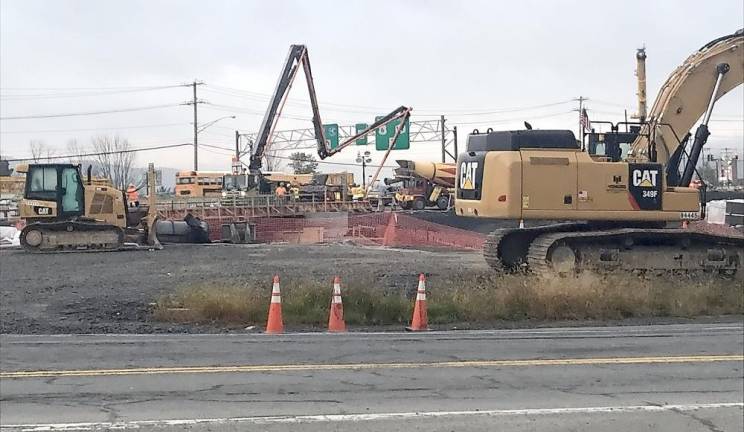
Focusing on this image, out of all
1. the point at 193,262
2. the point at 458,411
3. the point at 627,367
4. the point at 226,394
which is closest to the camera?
the point at 458,411

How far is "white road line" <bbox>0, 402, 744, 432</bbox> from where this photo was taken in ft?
21.5

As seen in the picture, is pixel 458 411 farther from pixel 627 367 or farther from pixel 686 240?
pixel 686 240

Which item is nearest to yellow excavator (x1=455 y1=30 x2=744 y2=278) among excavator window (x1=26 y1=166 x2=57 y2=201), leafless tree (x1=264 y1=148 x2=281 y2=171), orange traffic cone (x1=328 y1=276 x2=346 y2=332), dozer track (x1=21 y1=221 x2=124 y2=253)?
orange traffic cone (x1=328 y1=276 x2=346 y2=332)

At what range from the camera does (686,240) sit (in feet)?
56.3

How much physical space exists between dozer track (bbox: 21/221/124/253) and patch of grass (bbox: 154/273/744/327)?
48.2 feet

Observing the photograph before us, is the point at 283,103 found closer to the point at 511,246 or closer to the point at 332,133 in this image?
the point at 332,133

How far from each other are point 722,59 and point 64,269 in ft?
55.1

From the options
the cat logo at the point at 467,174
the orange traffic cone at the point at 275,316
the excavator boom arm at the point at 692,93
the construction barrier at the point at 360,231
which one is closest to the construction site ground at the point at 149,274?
the orange traffic cone at the point at 275,316

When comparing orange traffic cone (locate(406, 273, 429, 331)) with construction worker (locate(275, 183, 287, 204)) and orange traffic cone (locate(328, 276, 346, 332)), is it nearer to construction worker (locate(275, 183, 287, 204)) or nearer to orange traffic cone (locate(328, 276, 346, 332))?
orange traffic cone (locate(328, 276, 346, 332))

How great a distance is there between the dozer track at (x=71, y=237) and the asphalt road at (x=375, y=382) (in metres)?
17.1

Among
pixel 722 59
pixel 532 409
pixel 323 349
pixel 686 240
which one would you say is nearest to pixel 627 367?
pixel 532 409

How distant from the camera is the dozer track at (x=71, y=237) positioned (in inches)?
1086

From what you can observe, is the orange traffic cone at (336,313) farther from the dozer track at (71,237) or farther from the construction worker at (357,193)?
the construction worker at (357,193)

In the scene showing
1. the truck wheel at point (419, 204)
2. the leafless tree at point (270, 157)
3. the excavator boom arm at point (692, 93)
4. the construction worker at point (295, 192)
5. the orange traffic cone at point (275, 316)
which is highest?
Result: the leafless tree at point (270, 157)
